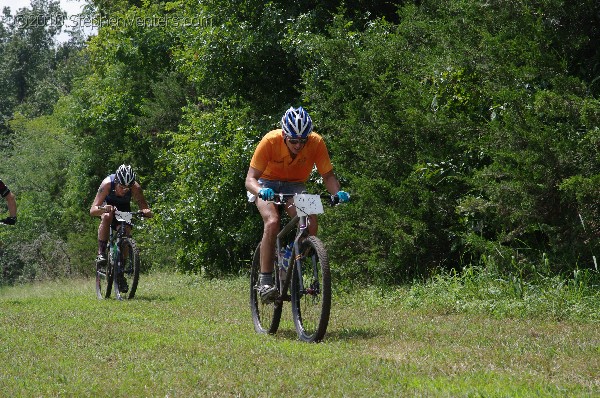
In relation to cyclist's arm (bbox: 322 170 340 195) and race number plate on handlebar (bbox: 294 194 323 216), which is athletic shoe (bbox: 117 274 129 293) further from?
race number plate on handlebar (bbox: 294 194 323 216)

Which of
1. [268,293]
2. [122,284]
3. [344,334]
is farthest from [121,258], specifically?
[344,334]

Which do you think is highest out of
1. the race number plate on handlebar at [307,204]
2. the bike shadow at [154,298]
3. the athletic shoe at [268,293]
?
the race number plate on handlebar at [307,204]

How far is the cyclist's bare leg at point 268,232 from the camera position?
8.83 meters

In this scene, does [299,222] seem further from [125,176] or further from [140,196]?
[140,196]

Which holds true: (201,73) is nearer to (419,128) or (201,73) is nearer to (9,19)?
(419,128)

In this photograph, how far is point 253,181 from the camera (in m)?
8.70

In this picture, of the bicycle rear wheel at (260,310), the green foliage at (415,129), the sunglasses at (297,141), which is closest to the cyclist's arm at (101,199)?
the green foliage at (415,129)

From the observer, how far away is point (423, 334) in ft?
27.5

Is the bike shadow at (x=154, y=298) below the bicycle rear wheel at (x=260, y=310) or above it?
below

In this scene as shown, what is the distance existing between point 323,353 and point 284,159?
231cm

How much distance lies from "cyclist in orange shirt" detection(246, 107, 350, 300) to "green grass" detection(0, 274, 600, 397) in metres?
0.86

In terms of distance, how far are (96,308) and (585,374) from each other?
772 centimetres

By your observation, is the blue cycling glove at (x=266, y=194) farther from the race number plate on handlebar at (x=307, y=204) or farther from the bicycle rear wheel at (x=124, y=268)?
the bicycle rear wheel at (x=124, y=268)

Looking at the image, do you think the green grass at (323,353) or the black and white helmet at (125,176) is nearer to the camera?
the green grass at (323,353)
